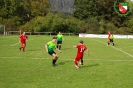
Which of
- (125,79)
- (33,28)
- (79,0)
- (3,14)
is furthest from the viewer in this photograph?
(79,0)

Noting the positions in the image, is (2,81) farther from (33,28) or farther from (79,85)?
(33,28)

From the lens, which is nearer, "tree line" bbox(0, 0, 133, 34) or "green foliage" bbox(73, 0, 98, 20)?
"tree line" bbox(0, 0, 133, 34)

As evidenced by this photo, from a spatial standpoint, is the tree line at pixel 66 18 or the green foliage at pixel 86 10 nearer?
the tree line at pixel 66 18

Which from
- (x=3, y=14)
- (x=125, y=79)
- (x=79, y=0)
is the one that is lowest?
(x=125, y=79)

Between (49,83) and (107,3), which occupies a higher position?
(107,3)

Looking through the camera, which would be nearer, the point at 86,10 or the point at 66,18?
the point at 66,18

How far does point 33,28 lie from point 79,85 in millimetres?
60262

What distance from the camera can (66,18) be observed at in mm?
75438

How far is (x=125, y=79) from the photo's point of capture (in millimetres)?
10344

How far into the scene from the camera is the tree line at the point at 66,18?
68812 millimetres

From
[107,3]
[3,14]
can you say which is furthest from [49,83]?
[107,3]

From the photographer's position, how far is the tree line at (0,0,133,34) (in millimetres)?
68812

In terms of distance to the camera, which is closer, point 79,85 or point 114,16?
point 79,85

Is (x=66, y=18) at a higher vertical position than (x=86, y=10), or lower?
lower
